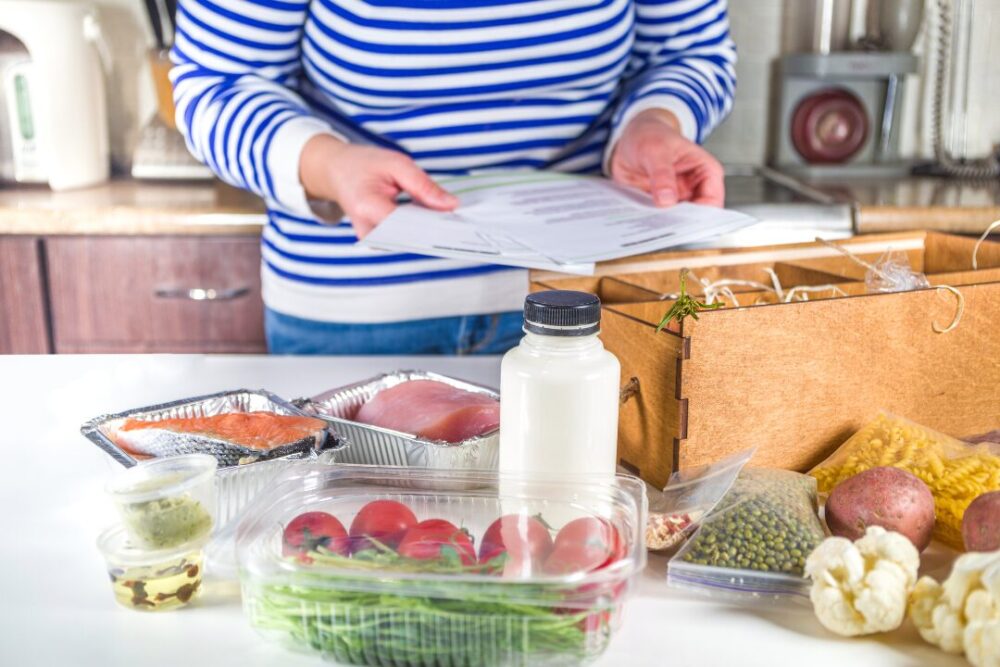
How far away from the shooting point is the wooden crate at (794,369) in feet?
2.60

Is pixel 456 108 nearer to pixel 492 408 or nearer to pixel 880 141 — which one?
pixel 492 408

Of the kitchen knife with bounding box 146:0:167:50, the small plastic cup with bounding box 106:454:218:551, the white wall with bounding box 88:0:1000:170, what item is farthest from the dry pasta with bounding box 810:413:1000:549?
the kitchen knife with bounding box 146:0:167:50

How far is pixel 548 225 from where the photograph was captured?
3.21 ft

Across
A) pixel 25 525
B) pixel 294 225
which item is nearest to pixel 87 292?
pixel 294 225

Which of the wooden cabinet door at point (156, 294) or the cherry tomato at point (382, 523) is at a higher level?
the cherry tomato at point (382, 523)

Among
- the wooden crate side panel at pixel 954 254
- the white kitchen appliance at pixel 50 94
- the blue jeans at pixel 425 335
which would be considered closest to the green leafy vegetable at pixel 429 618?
the wooden crate side panel at pixel 954 254

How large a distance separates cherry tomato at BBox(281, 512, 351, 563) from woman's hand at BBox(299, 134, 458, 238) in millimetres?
480

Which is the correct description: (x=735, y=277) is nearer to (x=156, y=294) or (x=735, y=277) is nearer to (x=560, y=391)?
(x=560, y=391)

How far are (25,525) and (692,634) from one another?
1.72 ft

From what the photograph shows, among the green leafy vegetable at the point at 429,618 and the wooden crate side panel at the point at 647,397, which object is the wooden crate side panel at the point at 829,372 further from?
the green leafy vegetable at the point at 429,618

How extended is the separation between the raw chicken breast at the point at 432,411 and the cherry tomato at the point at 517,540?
7.3 inches

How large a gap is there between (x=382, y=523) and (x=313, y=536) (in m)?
0.05

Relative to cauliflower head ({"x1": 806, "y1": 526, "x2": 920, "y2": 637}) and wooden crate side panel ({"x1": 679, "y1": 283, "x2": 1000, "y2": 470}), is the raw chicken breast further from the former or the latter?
cauliflower head ({"x1": 806, "y1": 526, "x2": 920, "y2": 637})

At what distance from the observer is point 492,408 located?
0.84m
